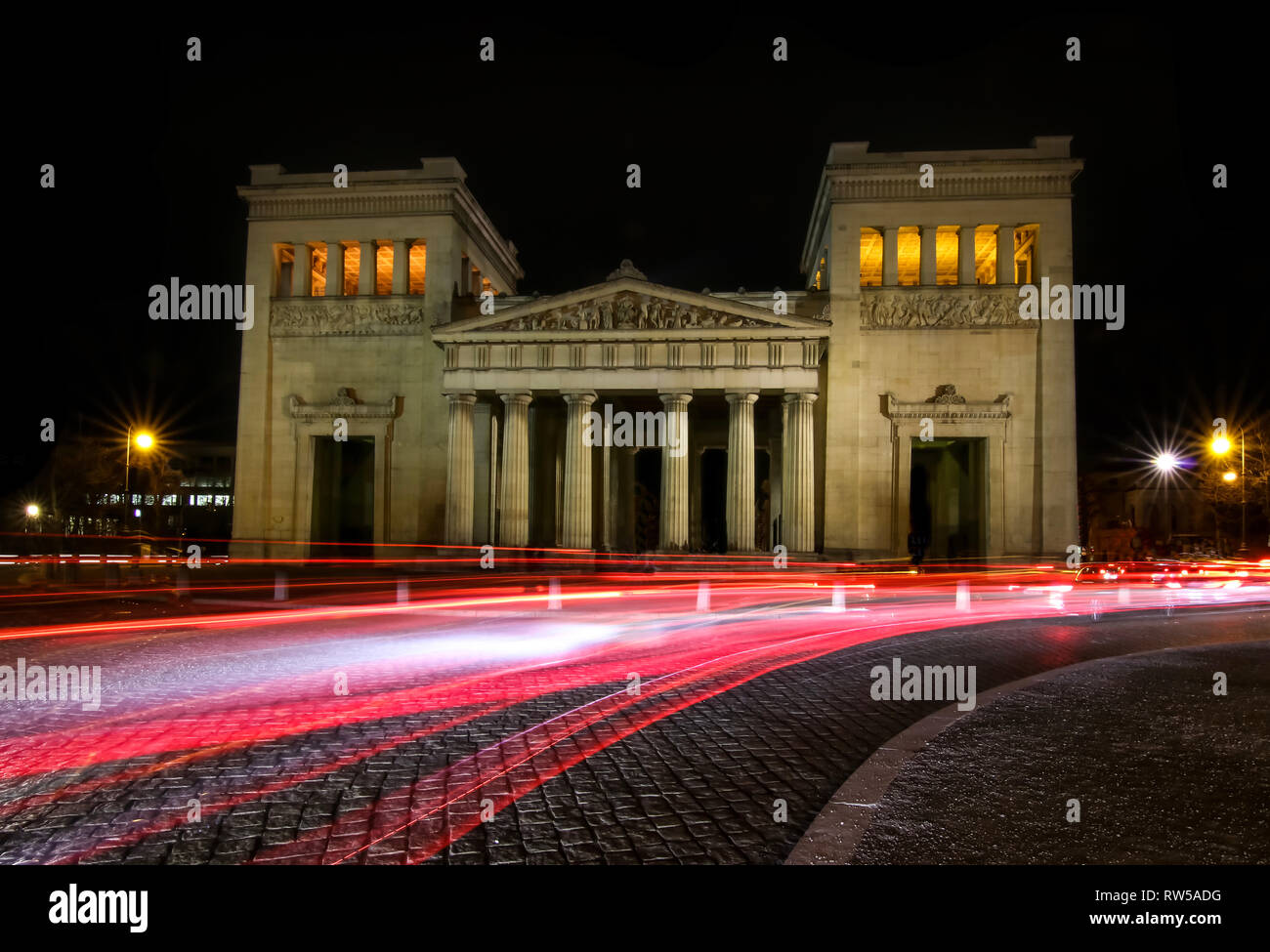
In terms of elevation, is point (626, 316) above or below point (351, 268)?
below

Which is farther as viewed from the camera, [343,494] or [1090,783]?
[343,494]

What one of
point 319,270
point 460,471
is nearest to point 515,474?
point 460,471

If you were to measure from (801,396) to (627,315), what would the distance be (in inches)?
330

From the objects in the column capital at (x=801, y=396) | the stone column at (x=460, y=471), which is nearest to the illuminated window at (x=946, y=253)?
the column capital at (x=801, y=396)

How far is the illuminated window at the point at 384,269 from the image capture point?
41438mm

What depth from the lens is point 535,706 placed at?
27.0ft

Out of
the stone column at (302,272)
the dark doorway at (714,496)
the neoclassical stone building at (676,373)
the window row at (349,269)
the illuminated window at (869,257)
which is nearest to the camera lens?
the neoclassical stone building at (676,373)

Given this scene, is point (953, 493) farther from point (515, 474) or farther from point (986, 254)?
point (515, 474)

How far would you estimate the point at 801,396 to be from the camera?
1378 inches

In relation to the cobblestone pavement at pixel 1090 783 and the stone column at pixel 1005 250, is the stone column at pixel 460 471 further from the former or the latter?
the cobblestone pavement at pixel 1090 783

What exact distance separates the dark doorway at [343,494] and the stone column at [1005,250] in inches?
1218

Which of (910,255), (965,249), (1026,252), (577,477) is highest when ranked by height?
(910,255)

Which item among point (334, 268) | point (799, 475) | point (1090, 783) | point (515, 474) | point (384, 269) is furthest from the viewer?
point (384, 269)
